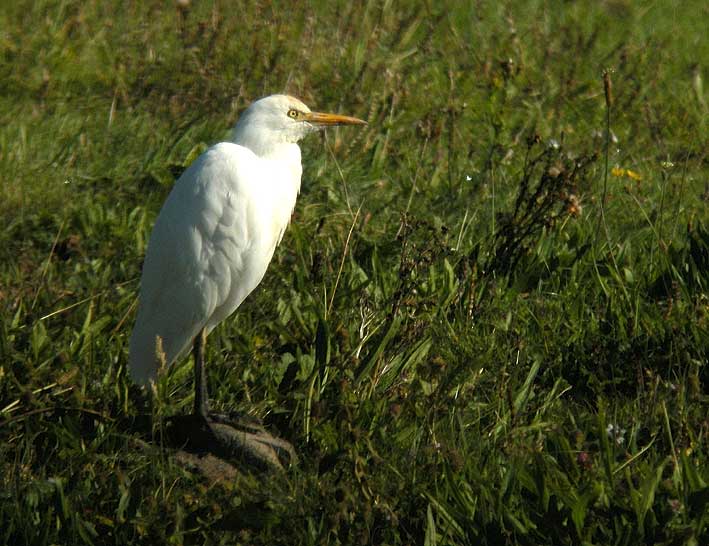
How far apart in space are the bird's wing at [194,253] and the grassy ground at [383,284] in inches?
7.8

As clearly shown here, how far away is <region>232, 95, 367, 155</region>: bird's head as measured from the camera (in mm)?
3549

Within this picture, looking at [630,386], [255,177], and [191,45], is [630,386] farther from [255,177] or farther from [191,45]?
[191,45]

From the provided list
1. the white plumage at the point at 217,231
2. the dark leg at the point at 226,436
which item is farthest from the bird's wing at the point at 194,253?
the dark leg at the point at 226,436

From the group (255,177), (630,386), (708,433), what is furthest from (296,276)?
(708,433)

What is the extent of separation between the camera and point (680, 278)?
12.1ft

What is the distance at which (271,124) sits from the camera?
357 centimetres

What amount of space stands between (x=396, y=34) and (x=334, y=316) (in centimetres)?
275

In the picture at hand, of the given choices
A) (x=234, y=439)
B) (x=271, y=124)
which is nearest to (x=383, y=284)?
(x=271, y=124)

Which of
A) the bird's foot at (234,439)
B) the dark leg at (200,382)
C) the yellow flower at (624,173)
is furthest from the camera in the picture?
the yellow flower at (624,173)

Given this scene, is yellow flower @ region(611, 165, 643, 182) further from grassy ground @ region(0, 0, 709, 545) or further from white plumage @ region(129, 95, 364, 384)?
white plumage @ region(129, 95, 364, 384)

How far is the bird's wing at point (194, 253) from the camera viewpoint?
3.42m

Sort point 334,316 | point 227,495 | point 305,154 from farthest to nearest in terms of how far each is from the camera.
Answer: point 305,154 → point 334,316 → point 227,495

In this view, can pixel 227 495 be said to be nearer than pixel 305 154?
Yes

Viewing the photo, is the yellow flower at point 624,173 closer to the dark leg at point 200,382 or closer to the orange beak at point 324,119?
the orange beak at point 324,119
